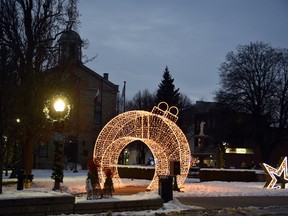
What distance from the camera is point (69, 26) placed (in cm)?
2908

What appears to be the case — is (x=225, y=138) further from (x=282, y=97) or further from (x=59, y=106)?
(x=59, y=106)

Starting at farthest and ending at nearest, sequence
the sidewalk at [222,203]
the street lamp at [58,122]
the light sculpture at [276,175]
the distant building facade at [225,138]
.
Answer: the distant building facade at [225,138]
the light sculpture at [276,175]
the sidewalk at [222,203]
the street lamp at [58,122]

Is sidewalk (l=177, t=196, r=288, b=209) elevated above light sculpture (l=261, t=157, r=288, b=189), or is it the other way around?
light sculpture (l=261, t=157, r=288, b=189)

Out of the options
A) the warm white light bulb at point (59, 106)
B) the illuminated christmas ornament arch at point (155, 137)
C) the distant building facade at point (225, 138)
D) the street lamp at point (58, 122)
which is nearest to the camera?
the warm white light bulb at point (59, 106)

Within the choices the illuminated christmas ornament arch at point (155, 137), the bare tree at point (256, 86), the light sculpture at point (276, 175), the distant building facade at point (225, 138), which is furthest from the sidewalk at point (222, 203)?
the bare tree at point (256, 86)

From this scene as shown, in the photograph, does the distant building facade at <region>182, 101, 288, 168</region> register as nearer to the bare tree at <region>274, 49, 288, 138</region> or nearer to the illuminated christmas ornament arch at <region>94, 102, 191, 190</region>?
the bare tree at <region>274, 49, 288, 138</region>

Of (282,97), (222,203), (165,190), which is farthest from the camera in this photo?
(282,97)

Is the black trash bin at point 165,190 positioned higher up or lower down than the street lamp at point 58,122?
lower down

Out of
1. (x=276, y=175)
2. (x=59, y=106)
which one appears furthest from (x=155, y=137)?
(x=276, y=175)

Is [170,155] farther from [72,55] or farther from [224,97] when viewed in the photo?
[224,97]

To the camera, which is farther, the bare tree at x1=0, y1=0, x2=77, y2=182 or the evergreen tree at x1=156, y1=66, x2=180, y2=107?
the evergreen tree at x1=156, y1=66, x2=180, y2=107

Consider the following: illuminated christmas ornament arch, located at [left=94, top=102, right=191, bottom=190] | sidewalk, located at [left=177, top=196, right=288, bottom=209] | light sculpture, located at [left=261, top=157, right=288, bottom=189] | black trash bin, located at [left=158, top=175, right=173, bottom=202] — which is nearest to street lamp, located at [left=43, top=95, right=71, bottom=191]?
illuminated christmas ornament arch, located at [left=94, top=102, right=191, bottom=190]

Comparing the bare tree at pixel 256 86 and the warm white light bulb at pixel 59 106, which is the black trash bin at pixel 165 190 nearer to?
the warm white light bulb at pixel 59 106

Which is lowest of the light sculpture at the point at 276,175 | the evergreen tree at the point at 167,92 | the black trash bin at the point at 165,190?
the black trash bin at the point at 165,190
